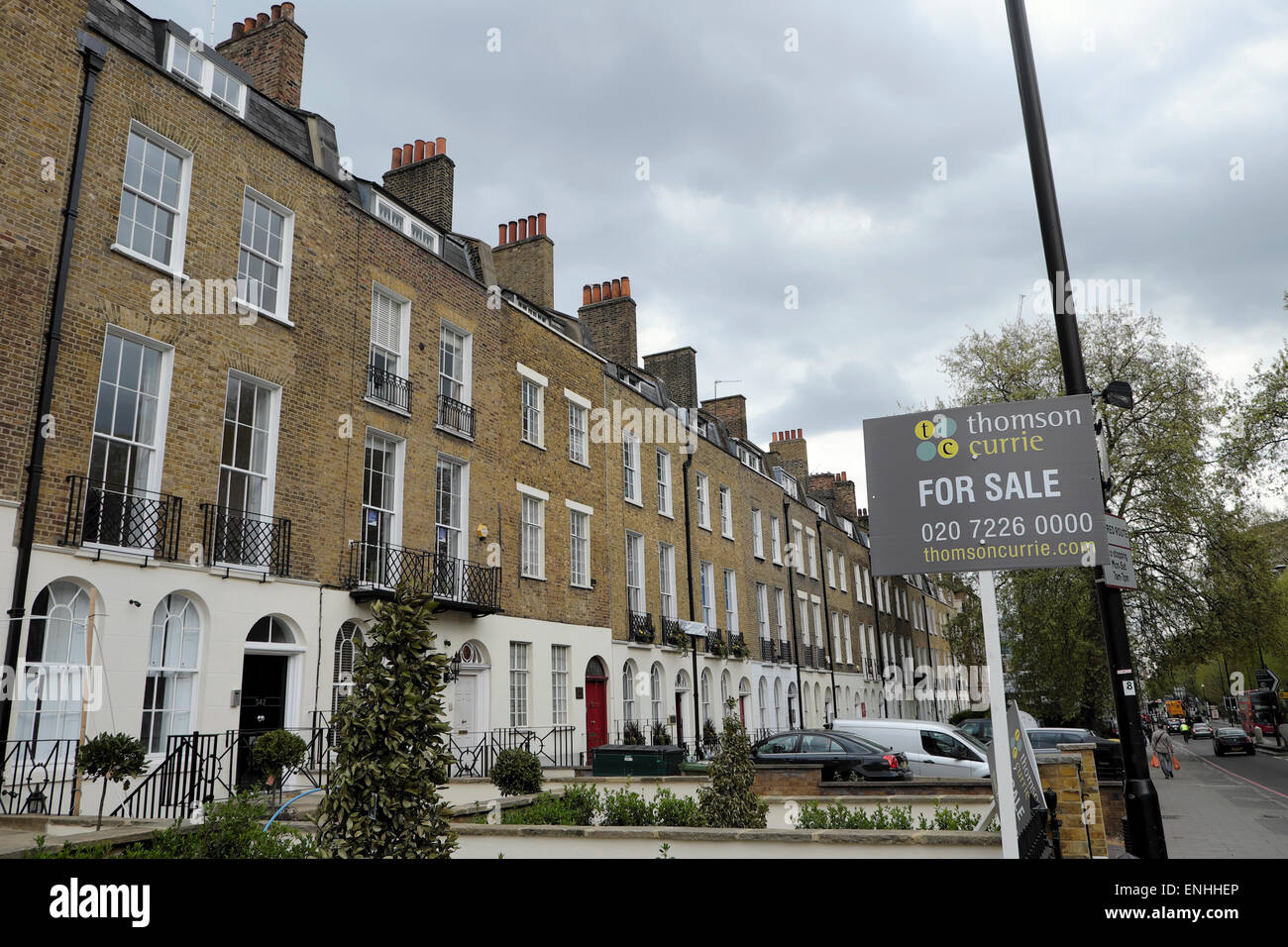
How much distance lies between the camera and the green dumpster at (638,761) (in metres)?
16.6

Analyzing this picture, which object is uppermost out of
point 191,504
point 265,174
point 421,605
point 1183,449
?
point 265,174

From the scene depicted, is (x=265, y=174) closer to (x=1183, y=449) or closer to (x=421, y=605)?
(x=421, y=605)

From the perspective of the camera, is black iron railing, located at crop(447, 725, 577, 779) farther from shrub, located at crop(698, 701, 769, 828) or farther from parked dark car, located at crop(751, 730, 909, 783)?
shrub, located at crop(698, 701, 769, 828)

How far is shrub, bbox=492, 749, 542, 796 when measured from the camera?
13930 mm

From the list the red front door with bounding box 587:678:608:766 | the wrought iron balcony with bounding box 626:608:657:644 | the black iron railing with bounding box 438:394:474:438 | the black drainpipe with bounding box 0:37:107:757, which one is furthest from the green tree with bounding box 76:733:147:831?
the wrought iron balcony with bounding box 626:608:657:644

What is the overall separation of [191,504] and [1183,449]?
26.9 metres

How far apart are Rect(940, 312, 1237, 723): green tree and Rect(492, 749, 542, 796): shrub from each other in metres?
19.8

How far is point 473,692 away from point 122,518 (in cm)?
891

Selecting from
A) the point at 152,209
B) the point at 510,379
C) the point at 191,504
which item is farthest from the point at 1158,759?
the point at 152,209

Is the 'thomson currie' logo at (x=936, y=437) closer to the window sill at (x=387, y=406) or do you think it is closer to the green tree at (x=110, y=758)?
the green tree at (x=110, y=758)

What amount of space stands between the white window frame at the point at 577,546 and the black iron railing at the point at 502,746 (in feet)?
13.2

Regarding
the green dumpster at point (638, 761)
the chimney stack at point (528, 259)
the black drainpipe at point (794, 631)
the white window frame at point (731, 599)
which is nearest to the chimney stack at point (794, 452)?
the black drainpipe at point (794, 631)

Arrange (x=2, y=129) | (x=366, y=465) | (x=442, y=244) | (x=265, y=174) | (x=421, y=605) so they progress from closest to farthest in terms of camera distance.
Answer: (x=421, y=605)
(x=2, y=129)
(x=265, y=174)
(x=366, y=465)
(x=442, y=244)
